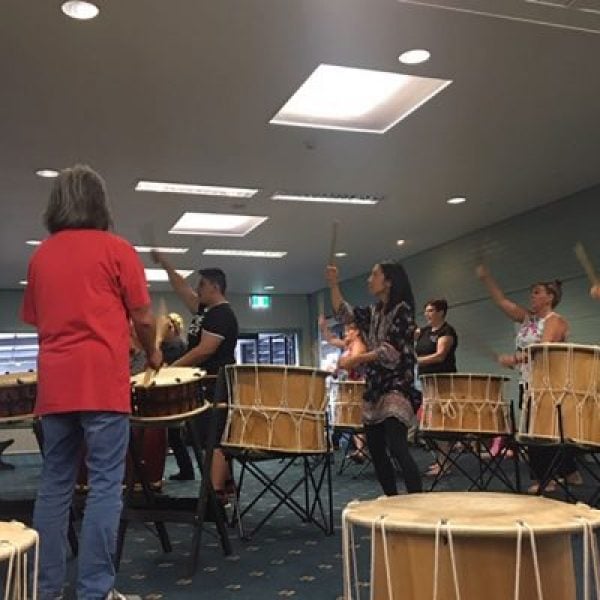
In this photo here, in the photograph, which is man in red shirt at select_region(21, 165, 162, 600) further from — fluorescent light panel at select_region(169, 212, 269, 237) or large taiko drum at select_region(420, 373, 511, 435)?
fluorescent light panel at select_region(169, 212, 269, 237)

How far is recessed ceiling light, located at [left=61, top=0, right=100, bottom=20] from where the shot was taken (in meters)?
3.34

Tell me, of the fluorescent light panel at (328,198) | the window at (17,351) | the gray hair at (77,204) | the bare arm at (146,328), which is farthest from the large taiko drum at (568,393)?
the window at (17,351)

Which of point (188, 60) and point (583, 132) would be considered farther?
point (583, 132)

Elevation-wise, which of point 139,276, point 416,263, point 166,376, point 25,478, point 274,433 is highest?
point 416,263

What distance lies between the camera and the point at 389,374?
11.3 feet

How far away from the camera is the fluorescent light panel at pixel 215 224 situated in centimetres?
769

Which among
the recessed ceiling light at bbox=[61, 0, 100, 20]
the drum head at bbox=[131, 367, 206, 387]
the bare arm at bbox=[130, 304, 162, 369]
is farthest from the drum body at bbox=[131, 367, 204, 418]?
the recessed ceiling light at bbox=[61, 0, 100, 20]

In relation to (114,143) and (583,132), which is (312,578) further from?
(583,132)

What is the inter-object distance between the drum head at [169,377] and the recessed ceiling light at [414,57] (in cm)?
223

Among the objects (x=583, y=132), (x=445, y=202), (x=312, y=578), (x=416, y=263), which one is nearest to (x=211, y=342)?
(x=312, y=578)

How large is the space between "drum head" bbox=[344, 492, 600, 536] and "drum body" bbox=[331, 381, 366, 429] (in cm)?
398

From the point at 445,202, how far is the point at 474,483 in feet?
11.2

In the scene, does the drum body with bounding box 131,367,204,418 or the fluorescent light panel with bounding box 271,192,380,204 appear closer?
the drum body with bounding box 131,367,204,418

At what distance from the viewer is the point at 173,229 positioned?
791cm
